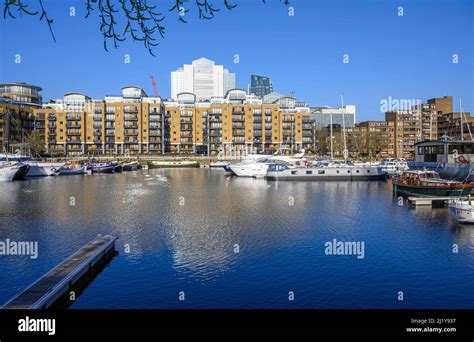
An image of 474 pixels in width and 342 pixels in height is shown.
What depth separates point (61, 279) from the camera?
51.9 ft

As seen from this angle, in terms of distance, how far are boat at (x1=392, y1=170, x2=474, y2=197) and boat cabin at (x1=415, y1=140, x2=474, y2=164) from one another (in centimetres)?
2115

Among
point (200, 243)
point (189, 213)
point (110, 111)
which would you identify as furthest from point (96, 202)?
point (110, 111)

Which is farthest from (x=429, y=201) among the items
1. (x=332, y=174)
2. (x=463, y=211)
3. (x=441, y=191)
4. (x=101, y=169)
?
(x=101, y=169)

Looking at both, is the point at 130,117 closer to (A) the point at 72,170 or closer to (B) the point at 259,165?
(A) the point at 72,170

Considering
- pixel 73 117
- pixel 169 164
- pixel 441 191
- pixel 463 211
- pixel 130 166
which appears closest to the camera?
pixel 463 211

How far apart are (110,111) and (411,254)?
126m

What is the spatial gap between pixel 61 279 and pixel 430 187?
34795mm

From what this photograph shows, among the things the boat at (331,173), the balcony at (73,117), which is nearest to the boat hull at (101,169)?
the boat at (331,173)

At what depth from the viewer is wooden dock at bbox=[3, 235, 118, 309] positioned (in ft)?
44.4

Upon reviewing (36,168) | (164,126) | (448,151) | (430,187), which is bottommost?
(430,187)

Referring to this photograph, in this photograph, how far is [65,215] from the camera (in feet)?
109

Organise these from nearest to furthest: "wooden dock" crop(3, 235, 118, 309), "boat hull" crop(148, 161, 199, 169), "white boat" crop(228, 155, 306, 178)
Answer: "wooden dock" crop(3, 235, 118, 309) < "white boat" crop(228, 155, 306, 178) < "boat hull" crop(148, 161, 199, 169)

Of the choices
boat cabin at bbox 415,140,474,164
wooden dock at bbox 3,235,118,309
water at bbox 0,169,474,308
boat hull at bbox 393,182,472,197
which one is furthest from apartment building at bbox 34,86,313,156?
wooden dock at bbox 3,235,118,309

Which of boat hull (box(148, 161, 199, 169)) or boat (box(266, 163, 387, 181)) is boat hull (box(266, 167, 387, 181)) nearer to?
A: boat (box(266, 163, 387, 181))
